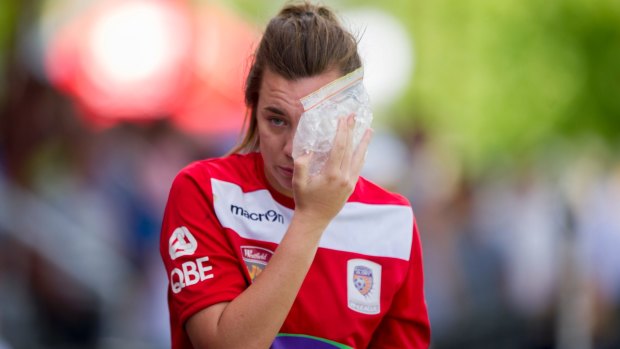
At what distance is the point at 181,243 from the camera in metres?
3.09

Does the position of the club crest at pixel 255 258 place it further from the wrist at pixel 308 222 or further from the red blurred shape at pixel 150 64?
the red blurred shape at pixel 150 64

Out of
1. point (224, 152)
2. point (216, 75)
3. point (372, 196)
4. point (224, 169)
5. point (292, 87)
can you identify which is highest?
point (292, 87)

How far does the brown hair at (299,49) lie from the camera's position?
10.3 feet

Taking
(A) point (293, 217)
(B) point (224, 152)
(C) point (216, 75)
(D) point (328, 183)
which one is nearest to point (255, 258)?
(A) point (293, 217)

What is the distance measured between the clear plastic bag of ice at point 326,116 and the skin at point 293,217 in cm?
3

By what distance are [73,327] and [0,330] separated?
0.75 m

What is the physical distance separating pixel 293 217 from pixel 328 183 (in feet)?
0.44

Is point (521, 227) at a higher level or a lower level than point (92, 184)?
lower

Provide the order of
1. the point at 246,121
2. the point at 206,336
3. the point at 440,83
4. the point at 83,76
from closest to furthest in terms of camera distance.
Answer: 1. the point at 206,336
2. the point at 246,121
3. the point at 83,76
4. the point at 440,83

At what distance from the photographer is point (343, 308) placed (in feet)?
10.5

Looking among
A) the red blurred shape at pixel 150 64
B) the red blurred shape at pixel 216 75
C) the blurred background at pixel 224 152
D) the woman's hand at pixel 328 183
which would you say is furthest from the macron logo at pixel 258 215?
the red blurred shape at pixel 216 75

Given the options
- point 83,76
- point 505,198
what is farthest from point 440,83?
point 83,76

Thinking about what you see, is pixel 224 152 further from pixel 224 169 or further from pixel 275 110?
pixel 275 110

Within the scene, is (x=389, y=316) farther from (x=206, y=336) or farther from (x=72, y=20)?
(x=72, y=20)
